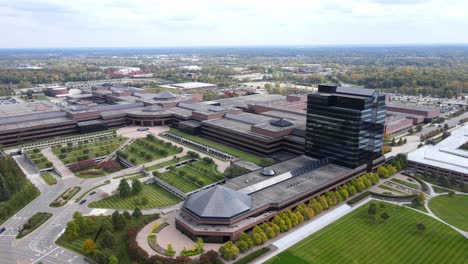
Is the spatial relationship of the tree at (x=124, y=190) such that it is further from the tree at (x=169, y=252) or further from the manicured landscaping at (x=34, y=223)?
the tree at (x=169, y=252)

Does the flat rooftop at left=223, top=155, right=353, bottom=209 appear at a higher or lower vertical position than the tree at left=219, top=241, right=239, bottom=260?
higher

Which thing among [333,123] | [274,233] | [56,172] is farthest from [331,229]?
[56,172]

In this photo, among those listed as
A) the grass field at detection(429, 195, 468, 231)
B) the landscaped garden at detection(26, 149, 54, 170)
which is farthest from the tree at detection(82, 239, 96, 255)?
the grass field at detection(429, 195, 468, 231)

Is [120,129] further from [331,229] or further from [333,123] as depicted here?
[331,229]

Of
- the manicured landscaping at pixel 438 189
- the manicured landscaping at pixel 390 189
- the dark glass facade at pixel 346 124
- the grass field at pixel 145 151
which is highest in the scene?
the dark glass facade at pixel 346 124

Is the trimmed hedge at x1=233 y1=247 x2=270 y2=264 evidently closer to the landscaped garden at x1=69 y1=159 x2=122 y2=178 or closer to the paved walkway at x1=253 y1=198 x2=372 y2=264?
the paved walkway at x1=253 y1=198 x2=372 y2=264

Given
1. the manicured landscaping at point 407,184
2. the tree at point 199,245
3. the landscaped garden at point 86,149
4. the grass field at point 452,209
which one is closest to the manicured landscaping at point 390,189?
the manicured landscaping at point 407,184

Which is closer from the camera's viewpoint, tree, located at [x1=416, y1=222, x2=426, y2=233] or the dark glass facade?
tree, located at [x1=416, y1=222, x2=426, y2=233]
